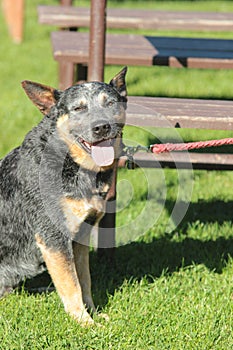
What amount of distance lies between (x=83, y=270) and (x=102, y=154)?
0.67 m

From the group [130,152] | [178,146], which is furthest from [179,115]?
[130,152]

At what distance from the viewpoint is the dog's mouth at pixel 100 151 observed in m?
3.61

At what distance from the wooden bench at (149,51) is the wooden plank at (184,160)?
123 cm

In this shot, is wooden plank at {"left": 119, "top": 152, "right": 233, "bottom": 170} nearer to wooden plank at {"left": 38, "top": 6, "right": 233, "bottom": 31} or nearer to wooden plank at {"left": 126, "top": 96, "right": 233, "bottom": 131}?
wooden plank at {"left": 126, "top": 96, "right": 233, "bottom": 131}

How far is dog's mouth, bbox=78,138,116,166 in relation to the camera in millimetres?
3609

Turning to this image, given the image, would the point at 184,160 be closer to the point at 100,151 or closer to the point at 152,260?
the point at 100,151

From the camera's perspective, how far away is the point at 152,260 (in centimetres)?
439

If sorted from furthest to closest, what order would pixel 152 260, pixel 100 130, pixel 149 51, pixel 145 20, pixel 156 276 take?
pixel 145 20 → pixel 149 51 → pixel 152 260 → pixel 156 276 → pixel 100 130

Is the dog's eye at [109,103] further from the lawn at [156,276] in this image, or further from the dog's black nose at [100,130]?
the lawn at [156,276]

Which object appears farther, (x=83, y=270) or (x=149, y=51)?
(x=149, y=51)

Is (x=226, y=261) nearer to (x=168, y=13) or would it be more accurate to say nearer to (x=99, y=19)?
(x=99, y=19)

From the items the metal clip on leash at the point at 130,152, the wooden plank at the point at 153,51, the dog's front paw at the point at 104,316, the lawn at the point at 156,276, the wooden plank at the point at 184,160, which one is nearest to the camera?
the lawn at the point at 156,276

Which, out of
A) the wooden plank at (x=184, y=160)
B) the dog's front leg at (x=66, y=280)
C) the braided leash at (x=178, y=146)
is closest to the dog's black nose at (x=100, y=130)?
the braided leash at (x=178, y=146)

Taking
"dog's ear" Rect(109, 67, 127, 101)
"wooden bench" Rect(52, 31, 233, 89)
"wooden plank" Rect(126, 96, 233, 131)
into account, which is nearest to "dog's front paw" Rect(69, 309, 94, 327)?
"wooden plank" Rect(126, 96, 233, 131)
